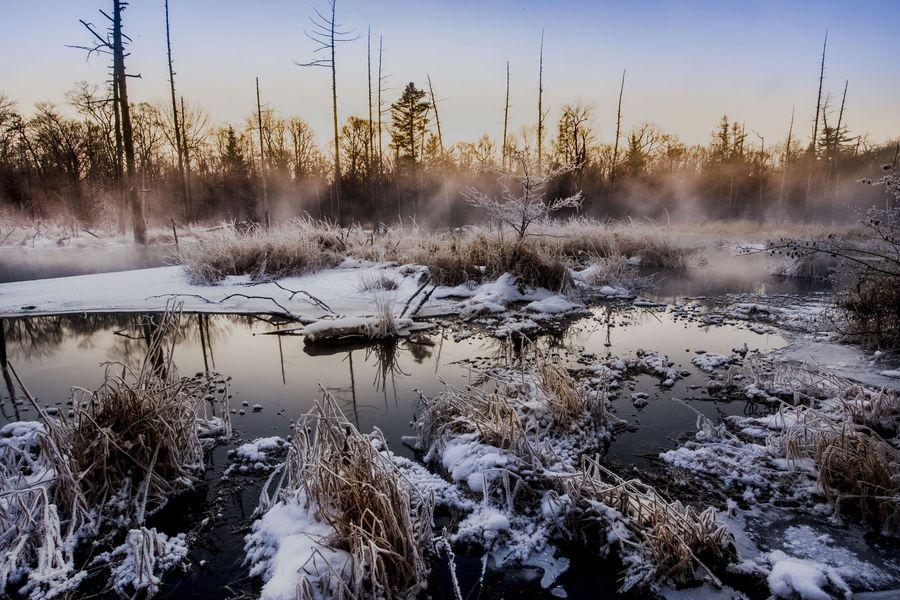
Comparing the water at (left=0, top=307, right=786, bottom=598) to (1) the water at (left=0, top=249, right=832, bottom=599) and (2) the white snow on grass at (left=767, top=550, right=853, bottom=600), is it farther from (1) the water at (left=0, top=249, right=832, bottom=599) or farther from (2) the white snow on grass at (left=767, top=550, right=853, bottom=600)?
(2) the white snow on grass at (left=767, top=550, right=853, bottom=600)

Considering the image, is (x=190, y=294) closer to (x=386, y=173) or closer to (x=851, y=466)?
(x=851, y=466)

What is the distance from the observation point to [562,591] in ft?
7.70

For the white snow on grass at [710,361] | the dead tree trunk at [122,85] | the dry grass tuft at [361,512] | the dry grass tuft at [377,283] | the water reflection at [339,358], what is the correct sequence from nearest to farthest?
the dry grass tuft at [361,512], the water reflection at [339,358], the white snow on grass at [710,361], the dry grass tuft at [377,283], the dead tree trunk at [122,85]

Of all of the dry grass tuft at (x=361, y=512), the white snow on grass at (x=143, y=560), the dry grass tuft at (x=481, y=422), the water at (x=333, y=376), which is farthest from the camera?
the dry grass tuft at (x=481, y=422)

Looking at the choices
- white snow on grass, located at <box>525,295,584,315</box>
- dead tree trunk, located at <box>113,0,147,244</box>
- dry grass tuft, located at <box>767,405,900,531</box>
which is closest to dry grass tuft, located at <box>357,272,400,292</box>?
white snow on grass, located at <box>525,295,584,315</box>

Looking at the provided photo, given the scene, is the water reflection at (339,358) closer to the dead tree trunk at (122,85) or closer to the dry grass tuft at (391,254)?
the dry grass tuft at (391,254)

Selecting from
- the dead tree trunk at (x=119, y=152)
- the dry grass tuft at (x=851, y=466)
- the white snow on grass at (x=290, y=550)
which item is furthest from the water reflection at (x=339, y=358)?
the dead tree trunk at (x=119, y=152)

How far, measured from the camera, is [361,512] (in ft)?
8.05

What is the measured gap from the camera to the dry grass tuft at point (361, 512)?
Answer: 212 cm

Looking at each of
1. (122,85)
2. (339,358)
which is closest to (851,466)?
(339,358)

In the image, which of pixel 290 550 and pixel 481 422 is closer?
pixel 290 550

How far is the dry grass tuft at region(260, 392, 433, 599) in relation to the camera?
212 cm

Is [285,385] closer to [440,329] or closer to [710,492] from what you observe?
[440,329]

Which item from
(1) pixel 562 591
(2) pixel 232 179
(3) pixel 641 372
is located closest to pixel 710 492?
(1) pixel 562 591
